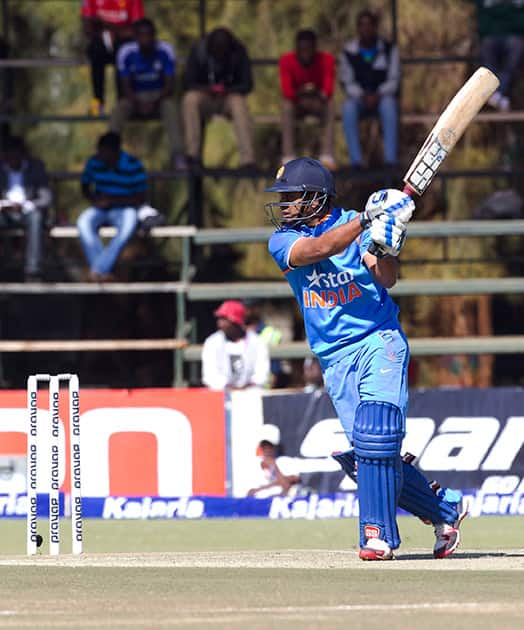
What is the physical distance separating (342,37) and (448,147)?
51.7ft

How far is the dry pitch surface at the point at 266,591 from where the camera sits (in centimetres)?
552

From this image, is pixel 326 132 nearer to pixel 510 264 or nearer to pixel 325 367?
pixel 510 264

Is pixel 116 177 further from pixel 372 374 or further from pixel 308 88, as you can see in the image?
pixel 372 374

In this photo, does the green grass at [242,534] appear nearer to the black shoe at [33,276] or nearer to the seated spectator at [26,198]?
the black shoe at [33,276]

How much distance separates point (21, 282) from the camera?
674 inches

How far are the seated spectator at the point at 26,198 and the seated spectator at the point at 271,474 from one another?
4.11m

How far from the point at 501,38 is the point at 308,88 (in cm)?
239

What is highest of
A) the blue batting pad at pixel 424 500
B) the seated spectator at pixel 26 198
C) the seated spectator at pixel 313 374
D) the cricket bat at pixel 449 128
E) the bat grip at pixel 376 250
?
the seated spectator at pixel 26 198

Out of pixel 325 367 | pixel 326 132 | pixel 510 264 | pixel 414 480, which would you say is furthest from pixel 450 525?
pixel 510 264

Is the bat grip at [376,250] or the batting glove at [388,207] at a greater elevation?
the batting glove at [388,207]

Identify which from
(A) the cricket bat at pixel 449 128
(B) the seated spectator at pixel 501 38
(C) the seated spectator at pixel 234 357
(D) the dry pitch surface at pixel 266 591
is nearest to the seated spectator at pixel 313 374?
(C) the seated spectator at pixel 234 357

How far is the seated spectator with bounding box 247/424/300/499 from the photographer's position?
12875mm

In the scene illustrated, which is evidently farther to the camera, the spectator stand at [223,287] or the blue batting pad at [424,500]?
the spectator stand at [223,287]

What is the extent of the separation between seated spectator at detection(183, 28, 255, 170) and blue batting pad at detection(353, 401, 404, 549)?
9346 millimetres
